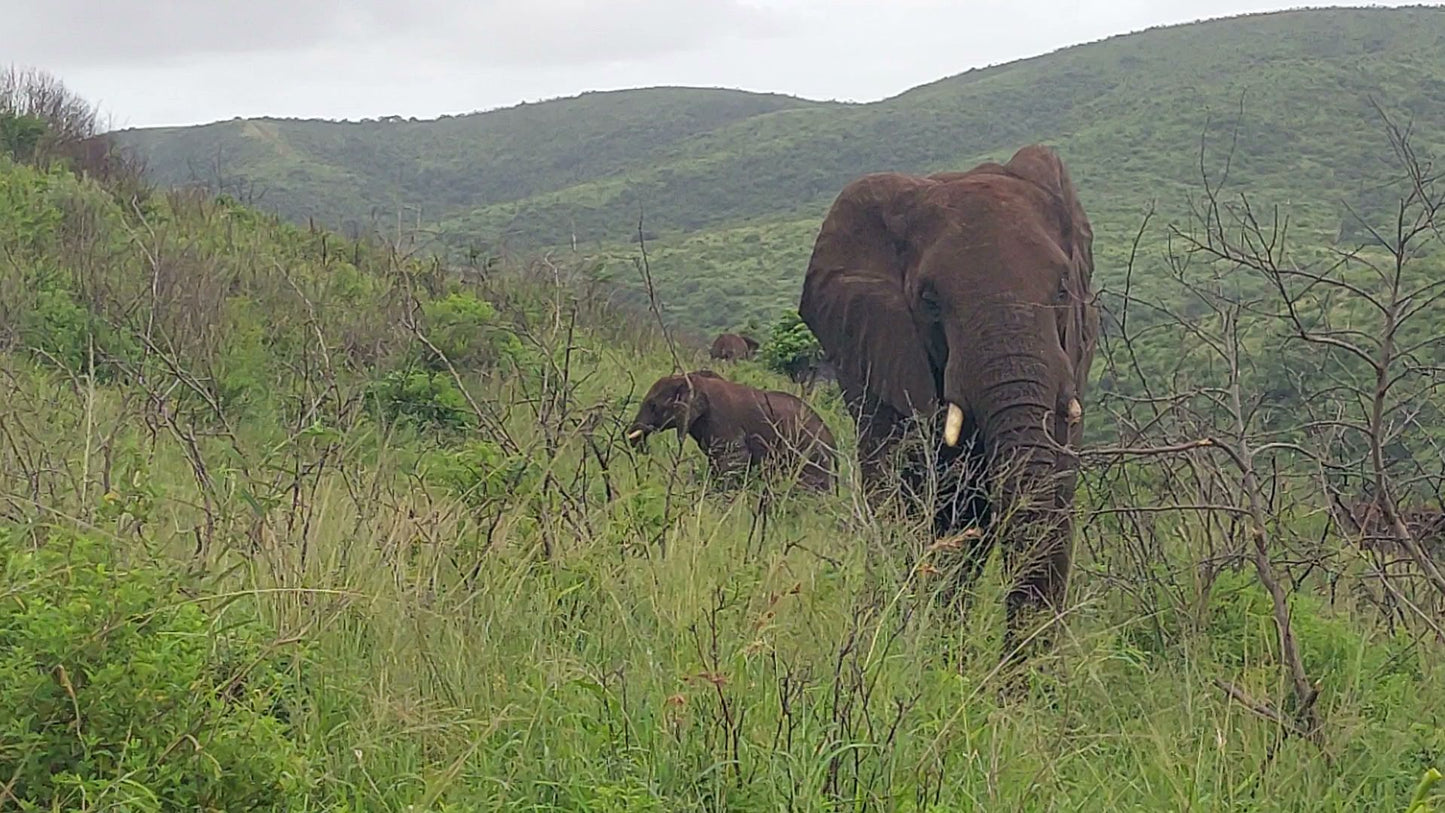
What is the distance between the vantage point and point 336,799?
321 cm

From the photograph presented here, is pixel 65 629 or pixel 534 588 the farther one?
pixel 534 588

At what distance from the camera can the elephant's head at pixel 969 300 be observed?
5117 mm

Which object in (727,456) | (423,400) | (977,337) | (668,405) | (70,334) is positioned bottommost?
(727,456)

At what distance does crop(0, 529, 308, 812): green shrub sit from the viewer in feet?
9.21

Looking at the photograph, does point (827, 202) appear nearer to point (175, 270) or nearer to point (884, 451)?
point (175, 270)

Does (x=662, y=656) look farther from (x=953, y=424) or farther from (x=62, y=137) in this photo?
(x=62, y=137)

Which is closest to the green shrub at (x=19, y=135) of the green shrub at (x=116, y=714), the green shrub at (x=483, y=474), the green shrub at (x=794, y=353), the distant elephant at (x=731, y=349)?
the distant elephant at (x=731, y=349)

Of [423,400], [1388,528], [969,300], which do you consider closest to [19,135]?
[423,400]

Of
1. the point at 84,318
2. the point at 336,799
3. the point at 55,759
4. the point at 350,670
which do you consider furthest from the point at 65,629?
the point at 84,318

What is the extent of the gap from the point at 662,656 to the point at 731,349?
1513 centimetres

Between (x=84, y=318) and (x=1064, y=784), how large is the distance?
7.81 metres

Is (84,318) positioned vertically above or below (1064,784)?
above

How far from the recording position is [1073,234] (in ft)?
19.9

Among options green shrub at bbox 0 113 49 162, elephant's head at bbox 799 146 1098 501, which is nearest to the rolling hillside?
green shrub at bbox 0 113 49 162
